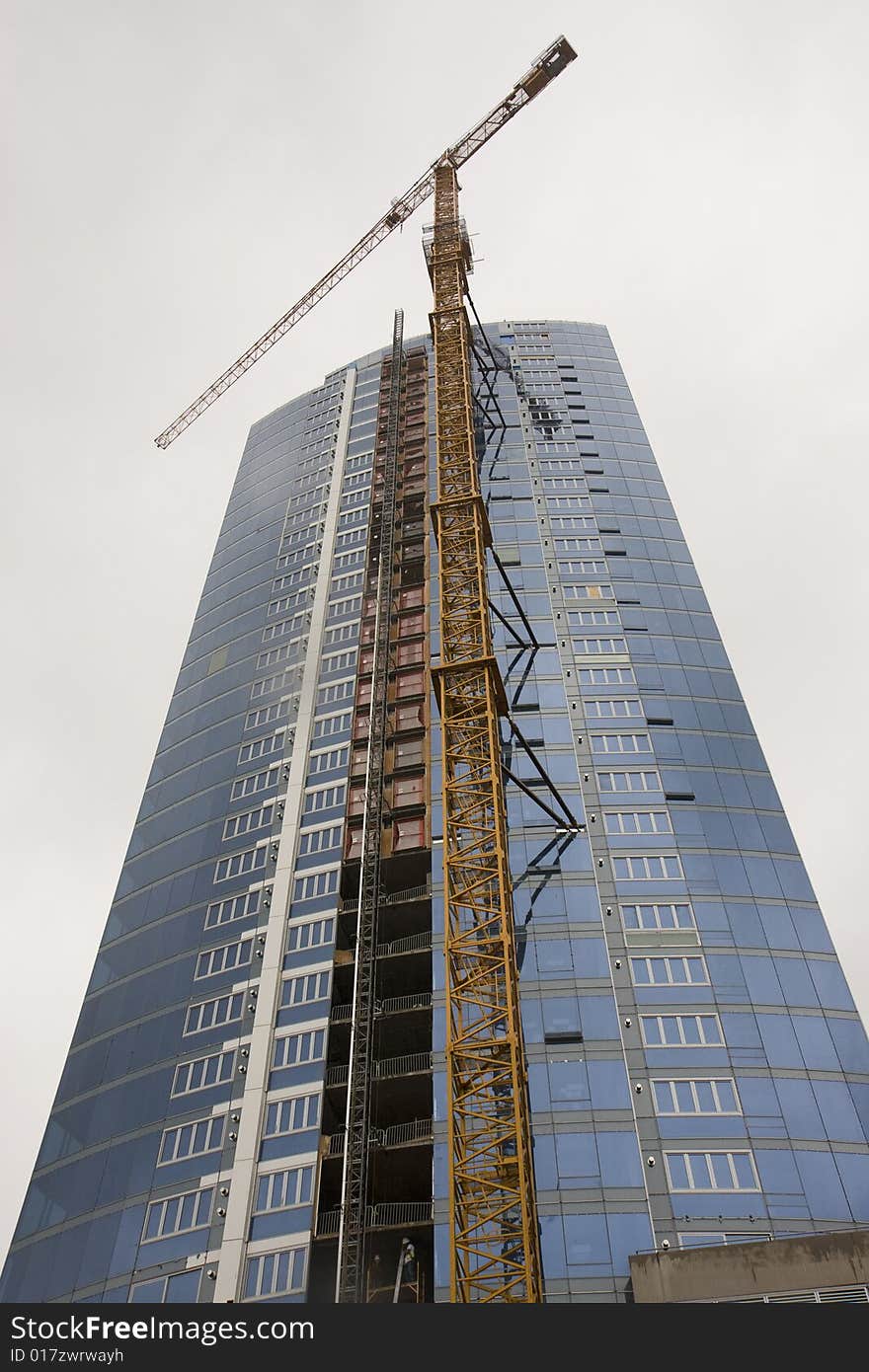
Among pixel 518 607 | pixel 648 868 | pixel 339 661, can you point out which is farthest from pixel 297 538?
pixel 648 868

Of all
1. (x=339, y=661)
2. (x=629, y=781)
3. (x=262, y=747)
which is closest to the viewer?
(x=629, y=781)

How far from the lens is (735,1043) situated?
183 feet

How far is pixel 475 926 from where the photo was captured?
55.0 metres

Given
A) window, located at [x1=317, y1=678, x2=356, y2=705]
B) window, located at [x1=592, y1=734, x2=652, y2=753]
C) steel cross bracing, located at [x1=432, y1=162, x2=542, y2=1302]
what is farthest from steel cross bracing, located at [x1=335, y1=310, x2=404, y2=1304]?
window, located at [x1=592, y1=734, x2=652, y2=753]

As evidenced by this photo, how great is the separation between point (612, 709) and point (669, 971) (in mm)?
19878

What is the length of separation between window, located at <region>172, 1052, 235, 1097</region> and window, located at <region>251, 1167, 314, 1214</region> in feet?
22.0

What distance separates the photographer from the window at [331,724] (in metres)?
76.8

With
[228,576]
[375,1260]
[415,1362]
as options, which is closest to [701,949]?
[375,1260]

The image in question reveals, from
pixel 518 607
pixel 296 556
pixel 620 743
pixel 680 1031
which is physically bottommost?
pixel 680 1031

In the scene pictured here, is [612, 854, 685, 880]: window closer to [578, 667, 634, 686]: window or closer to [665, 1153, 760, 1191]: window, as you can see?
[578, 667, 634, 686]: window

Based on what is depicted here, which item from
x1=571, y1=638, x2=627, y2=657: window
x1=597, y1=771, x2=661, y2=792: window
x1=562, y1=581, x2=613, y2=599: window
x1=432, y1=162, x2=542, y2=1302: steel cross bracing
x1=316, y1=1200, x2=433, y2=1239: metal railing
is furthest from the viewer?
x1=562, y1=581, x2=613, y2=599: window

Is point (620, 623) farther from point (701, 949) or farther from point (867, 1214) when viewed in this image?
point (867, 1214)

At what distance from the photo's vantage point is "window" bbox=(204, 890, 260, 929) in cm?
6869

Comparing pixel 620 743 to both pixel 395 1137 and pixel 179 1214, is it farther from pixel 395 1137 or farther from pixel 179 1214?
pixel 179 1214
